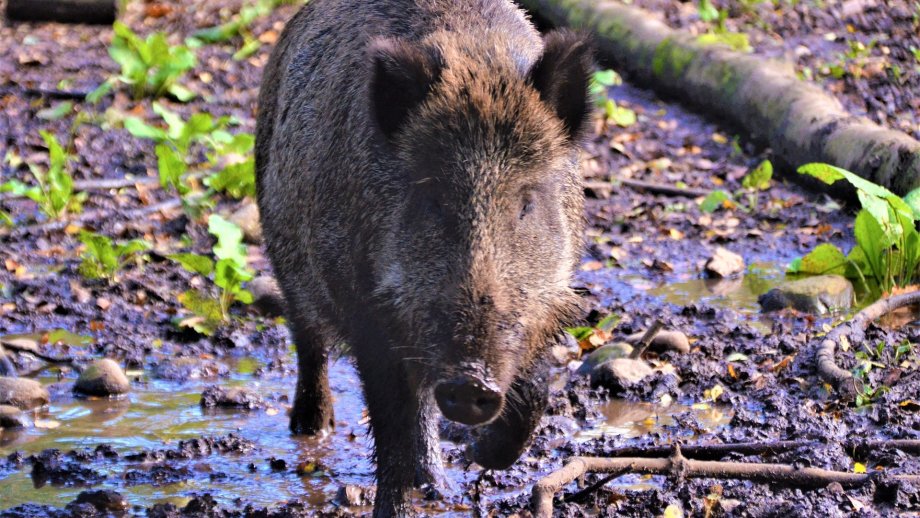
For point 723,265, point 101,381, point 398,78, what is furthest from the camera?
point 723,265

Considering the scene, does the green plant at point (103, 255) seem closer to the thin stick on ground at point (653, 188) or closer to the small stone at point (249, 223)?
the small stone at point (249, 223)

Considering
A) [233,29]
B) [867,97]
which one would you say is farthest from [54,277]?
[867,97]

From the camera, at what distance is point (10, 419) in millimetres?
5332

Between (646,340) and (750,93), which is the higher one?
(646,340)

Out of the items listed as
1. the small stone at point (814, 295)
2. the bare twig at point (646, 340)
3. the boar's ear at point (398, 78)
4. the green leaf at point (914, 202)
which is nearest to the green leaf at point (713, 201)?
the small stone at point (814, 295)

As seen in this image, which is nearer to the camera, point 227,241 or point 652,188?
point 227,241

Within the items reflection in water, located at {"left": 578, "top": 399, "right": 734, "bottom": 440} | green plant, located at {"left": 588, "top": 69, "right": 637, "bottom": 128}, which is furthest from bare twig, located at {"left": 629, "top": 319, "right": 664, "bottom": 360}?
green plant, located at {"left": 588, "top": 69, "right": 637, "bottom": 128}

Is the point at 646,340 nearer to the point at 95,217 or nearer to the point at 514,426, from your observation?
the point at 514,426

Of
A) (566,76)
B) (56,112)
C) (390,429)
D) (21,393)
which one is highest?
(566,76)

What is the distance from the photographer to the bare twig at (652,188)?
8.70 m

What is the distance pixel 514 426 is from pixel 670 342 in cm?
165

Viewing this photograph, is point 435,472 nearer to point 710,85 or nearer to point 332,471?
point 332,471

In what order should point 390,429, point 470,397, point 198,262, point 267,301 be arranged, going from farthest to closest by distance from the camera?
1. point 267,301
2. point 198,262
3. point 390,429
4. point 470,397

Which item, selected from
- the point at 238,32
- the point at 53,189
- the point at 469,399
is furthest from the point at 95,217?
the point at 469,399
